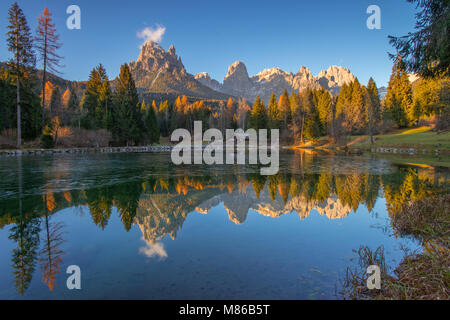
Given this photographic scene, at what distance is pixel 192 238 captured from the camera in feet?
20.7

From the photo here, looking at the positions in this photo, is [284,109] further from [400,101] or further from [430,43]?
[430,43]

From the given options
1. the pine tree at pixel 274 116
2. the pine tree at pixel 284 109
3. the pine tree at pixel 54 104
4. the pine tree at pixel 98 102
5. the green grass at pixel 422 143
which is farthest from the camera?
the pine tree at pixel 274 116

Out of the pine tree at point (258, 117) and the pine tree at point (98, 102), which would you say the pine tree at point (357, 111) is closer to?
the pine tree at point (258, 117)

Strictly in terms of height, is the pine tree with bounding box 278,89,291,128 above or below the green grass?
above

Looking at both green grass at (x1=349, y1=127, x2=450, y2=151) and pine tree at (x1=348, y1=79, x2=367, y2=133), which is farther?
pine tree at (x1=348, y1=79, x2=367, y2=133)

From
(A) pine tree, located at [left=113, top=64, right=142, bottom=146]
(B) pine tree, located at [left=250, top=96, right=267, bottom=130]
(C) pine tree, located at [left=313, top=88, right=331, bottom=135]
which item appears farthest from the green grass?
(A) pine tree, located at [left=113, top=64, right=142, bottom=146]

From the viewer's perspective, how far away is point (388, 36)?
8.64m

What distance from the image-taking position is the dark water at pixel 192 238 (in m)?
4.07

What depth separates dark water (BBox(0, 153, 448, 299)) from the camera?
4074 millimetres

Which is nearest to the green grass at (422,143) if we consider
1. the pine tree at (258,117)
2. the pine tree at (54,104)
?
the pine tree at (258,117)

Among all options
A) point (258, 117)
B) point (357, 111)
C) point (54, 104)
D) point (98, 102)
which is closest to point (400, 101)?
point (357, 111)

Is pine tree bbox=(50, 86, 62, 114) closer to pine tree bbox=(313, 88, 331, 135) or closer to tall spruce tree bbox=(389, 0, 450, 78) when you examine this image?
tall spruce tree bbox=(389, 0, 450, 78)
